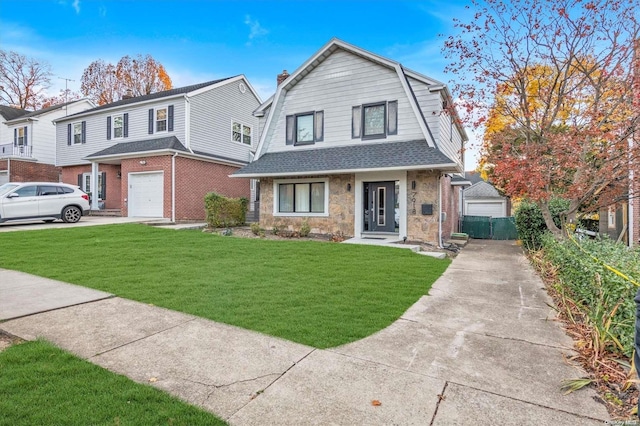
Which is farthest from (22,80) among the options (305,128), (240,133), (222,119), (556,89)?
(556,89)

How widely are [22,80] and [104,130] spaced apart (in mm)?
18651

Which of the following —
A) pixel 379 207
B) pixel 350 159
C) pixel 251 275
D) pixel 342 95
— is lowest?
pixel 251 275

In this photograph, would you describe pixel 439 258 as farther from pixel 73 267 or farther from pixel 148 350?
pixel 73 267

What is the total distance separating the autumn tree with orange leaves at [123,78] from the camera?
3011cm

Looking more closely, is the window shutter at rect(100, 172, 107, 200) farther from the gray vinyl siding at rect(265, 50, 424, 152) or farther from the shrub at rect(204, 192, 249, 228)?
the gray vinyl siding at rect(265, 50, 424, 152)

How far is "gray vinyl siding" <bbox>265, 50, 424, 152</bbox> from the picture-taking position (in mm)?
12320

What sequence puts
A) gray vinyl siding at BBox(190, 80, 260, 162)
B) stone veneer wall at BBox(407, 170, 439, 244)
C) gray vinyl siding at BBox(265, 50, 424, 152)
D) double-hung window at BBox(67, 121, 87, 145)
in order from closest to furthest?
1. stone veneer wall at BBox(407, 170, 439, 244)
2. gray vinyl siding at BBox(265, 50, 424, 152)
3. gray vinyl siding at BBox(190, 80, 260, 162)
4. double-hung window at BBox(67, 121, 87, 145)

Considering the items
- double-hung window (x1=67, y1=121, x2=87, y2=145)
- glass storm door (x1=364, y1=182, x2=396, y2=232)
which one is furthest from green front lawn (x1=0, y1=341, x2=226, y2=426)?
double-hung window (x1=67, y1=121, x2=87, y2=145)

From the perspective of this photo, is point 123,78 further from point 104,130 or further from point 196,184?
point 196,184

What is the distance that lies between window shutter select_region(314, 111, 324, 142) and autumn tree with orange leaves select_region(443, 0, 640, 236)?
5.92 m

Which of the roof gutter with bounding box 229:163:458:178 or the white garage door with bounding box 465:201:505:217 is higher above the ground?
the roof gutter with bounding box 229:163:458:178

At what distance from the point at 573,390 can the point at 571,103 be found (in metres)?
7.56

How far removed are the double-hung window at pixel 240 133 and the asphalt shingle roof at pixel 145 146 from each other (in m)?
3.93

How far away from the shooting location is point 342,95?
43.4 ft
